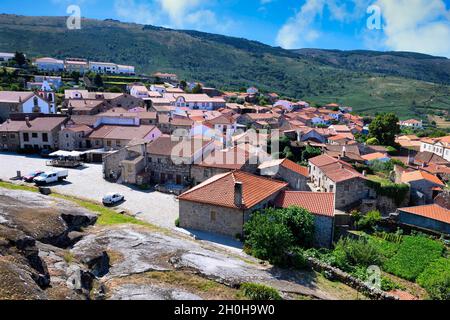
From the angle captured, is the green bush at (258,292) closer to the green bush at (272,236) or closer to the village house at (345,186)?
the green bush at (272,236)

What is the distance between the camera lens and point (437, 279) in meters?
23.9

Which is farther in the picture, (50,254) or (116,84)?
(116,84)

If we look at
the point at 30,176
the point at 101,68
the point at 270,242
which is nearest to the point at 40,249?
the point at 270,242

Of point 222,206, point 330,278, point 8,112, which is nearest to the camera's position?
point 330,278

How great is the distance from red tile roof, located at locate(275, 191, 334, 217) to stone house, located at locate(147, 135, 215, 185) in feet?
44.7

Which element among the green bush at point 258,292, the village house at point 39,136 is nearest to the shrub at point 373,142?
the village house at point 39,136

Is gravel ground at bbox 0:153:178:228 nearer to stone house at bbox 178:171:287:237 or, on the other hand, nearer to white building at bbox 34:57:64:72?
stone house at bbox 178:171:287:237

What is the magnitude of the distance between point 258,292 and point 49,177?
30921mm

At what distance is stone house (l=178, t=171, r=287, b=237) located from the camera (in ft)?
88.3
